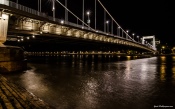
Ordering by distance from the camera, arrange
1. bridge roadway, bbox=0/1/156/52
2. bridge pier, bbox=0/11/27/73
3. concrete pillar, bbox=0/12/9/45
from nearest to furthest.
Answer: bridge pier, bbox=0/11/27/73 < concrete pillar, bbox=0/12/9/45 < bridge roadway, bbox=0/1/156/52

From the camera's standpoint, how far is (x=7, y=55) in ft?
62.9

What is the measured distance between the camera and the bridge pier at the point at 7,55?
741 inches

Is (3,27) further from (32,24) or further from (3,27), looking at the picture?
(32,24)

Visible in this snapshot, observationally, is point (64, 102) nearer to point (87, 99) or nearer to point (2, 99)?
point (87, 99)

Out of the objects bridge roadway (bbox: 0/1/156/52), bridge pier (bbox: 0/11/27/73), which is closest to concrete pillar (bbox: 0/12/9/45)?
bridge pier (bbox: 0/11/27/73)

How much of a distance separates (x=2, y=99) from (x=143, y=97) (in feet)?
21.6

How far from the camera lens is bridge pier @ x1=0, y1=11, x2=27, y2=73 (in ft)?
61.7

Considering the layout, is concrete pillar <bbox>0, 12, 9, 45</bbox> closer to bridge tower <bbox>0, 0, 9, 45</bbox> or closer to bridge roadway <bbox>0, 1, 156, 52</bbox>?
bridge tower <bbox>0, 0, 9, 45</bbox>

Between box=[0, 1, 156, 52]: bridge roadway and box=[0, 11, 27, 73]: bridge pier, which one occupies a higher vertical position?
box=[0, 1, 156, 52]: bridge roadway

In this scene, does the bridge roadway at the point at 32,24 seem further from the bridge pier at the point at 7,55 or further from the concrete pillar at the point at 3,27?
the bridge pier at the point at 7,55

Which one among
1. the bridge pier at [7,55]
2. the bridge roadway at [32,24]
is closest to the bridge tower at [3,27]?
the bridge pier at [7,55]

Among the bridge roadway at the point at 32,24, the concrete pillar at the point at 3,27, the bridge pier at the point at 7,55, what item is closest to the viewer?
the bridge pier at the point at 7,55

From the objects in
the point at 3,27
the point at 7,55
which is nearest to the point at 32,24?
the point at 3,27

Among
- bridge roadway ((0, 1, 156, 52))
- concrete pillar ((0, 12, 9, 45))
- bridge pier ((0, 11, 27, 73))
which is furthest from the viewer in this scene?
→ bridge roadway ((0, 1, 156, 52))
